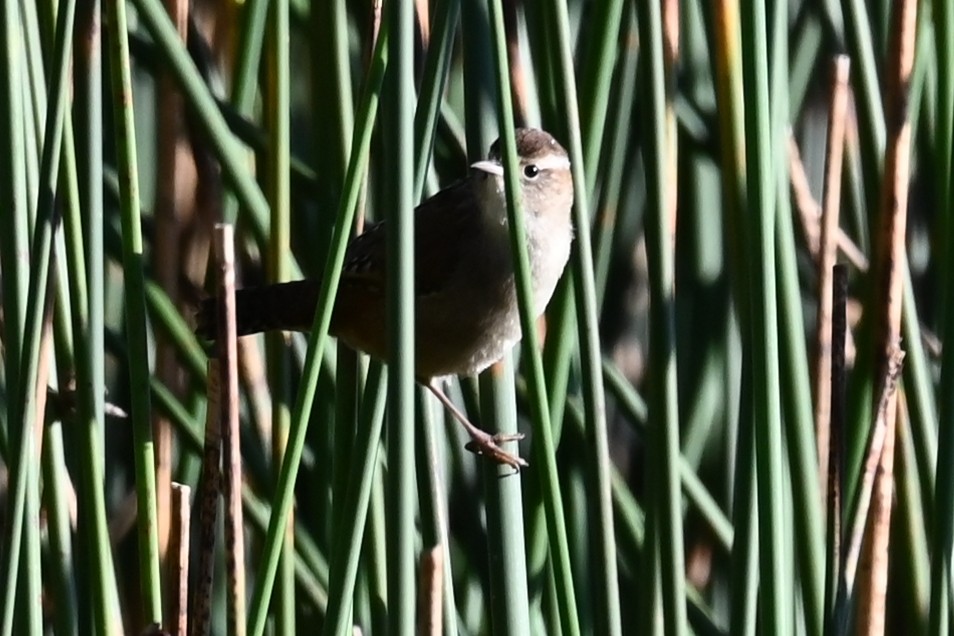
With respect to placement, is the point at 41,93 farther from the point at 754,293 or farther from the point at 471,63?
the point at 754,293

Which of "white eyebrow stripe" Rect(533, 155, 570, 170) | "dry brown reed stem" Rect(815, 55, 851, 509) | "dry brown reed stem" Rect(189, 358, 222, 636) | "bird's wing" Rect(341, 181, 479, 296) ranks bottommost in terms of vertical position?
"dry brown reed stem" Rect(189, 358, 222, 636)

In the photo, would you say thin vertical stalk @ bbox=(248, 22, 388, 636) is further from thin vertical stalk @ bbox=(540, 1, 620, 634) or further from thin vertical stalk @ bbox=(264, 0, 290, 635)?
thin vertical stalk @ bbox=(264, 0, 290, 635)

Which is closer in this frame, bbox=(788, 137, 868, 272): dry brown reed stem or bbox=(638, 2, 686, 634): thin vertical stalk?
bbox=(638, 2, 686, 634): thin vertical stalk

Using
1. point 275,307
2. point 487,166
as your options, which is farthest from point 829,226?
point 275,307

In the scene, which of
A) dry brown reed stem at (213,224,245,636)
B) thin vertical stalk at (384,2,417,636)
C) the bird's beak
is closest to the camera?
thin vertical stalk at (384,2,417,636)

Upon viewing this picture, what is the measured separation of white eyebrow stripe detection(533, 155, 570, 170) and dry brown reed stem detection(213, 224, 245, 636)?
633mm

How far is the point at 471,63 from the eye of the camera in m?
0.90

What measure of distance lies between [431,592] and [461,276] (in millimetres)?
604

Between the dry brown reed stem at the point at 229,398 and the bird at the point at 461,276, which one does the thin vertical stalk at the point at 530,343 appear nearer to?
the dry brown reed stem at the point at 229,398

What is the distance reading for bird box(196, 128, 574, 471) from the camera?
1.26 m

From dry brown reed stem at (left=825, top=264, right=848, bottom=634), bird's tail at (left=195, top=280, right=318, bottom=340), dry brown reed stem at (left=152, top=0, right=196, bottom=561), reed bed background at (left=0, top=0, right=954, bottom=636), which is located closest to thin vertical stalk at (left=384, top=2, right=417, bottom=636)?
reed bed background at (left=0, top=0, right=954, bottom=636)

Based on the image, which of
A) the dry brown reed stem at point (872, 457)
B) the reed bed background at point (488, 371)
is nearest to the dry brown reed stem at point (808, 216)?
the reed bed background at point (488, 371)

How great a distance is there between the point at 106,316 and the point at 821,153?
878 millimetres

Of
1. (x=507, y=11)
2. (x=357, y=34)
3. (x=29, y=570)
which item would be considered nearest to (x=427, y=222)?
(x=357, y=34)
